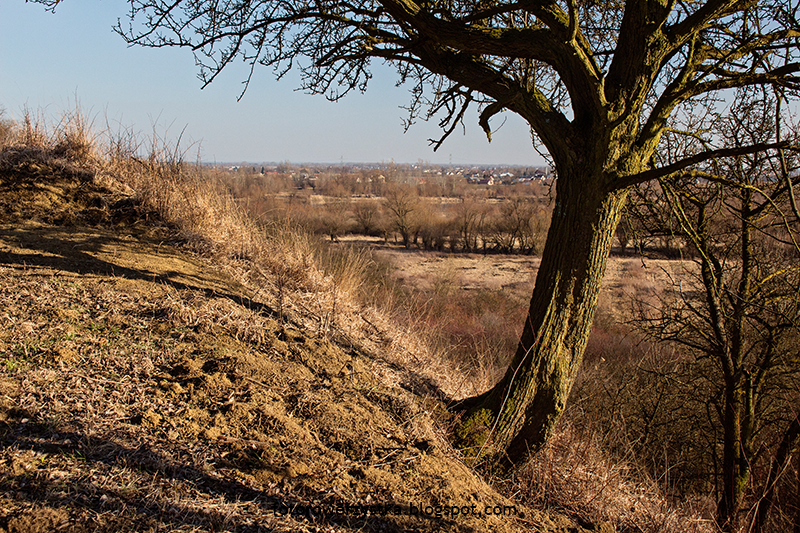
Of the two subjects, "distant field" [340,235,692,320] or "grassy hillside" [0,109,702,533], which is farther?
"distant field" [340,235,692,320]

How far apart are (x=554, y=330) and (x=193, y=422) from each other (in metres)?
2.44

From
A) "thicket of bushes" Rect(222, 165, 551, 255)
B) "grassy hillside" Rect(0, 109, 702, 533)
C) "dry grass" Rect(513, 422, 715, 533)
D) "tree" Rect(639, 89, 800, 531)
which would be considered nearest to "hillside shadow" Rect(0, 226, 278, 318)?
"grassy hillside" Rect(0, 109, 702, 533)

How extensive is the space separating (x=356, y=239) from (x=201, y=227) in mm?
30429

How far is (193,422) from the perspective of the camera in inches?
98.3

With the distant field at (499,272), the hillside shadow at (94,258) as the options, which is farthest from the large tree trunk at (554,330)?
the distant field at (499,272)

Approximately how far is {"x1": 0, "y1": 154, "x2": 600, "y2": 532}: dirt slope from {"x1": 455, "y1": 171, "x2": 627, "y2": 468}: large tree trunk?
51 cm

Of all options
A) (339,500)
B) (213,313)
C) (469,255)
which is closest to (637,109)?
(339,500)

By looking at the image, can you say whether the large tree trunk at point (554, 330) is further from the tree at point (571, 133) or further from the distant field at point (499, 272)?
the distant field at point (499, 272)

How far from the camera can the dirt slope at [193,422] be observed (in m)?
1.95

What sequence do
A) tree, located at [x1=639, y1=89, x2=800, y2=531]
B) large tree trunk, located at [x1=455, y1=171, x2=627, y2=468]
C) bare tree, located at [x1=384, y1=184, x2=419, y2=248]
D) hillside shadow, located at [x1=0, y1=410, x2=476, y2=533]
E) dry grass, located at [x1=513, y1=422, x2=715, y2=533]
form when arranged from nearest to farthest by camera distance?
hillside shadow, located at [x1=0, y1=410, x2=476, y2=533] < dry grass, located at [x1=513, y1=422, x2=715, y2=533] < large tree trunk, located at [x1=455, y1=171, x2=627, y2=468] < tree, located at [x1=639, y1=89, x2=800, y2=531] < bare tree, located at [x1=384, y1=184, x2=419, y2=248]

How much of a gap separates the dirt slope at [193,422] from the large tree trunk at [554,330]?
1.68 feet

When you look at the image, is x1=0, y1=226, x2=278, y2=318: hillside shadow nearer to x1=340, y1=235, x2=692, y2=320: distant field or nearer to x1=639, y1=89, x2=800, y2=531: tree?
x1=639, y1=89, x2=800, y2=531: tree

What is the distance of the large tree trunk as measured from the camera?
3311 millimetres

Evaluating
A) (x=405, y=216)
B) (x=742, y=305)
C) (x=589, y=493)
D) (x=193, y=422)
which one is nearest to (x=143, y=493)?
(x=193, y=422)
